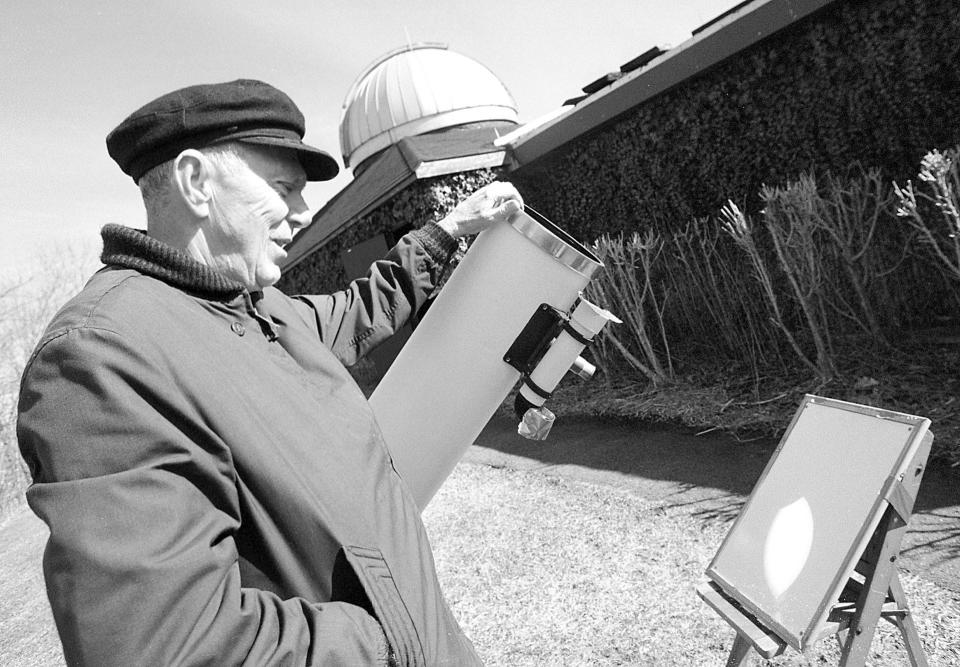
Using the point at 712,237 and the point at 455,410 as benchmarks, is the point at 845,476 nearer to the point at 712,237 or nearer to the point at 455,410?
the point at 455,410

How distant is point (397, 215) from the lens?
812 centimetres

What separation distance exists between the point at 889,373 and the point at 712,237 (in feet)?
6.17

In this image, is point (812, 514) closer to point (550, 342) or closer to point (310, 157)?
point (550, 342)

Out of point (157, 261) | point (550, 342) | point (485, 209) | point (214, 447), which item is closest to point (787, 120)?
point (485, 209)

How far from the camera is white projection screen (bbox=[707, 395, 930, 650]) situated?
1.65m

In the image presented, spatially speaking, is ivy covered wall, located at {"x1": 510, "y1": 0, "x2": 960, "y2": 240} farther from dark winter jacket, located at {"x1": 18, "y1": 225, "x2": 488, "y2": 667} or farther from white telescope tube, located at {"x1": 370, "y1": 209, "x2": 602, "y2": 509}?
dark winter jacket, located at {"x1": 18, "y1": 225, "x2": 488, "y2": 667}

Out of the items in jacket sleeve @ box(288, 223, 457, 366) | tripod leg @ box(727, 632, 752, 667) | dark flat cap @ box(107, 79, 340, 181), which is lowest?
tripod leg @ box(727, 632, 752, 667)

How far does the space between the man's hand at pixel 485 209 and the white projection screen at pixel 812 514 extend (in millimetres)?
1273

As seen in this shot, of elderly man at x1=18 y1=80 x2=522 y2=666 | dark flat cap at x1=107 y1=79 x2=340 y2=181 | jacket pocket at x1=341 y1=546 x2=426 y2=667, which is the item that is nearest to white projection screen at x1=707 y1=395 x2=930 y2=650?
elderly man at x1=18 y1=80 x2=522 y2=666

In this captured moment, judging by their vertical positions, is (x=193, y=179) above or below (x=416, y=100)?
below

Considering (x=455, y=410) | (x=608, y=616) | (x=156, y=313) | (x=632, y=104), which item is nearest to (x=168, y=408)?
(x=156, y=313)

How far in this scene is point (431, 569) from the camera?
1.23m

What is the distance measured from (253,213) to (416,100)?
39.2 feet

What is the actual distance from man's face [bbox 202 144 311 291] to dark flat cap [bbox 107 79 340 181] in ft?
0.17
